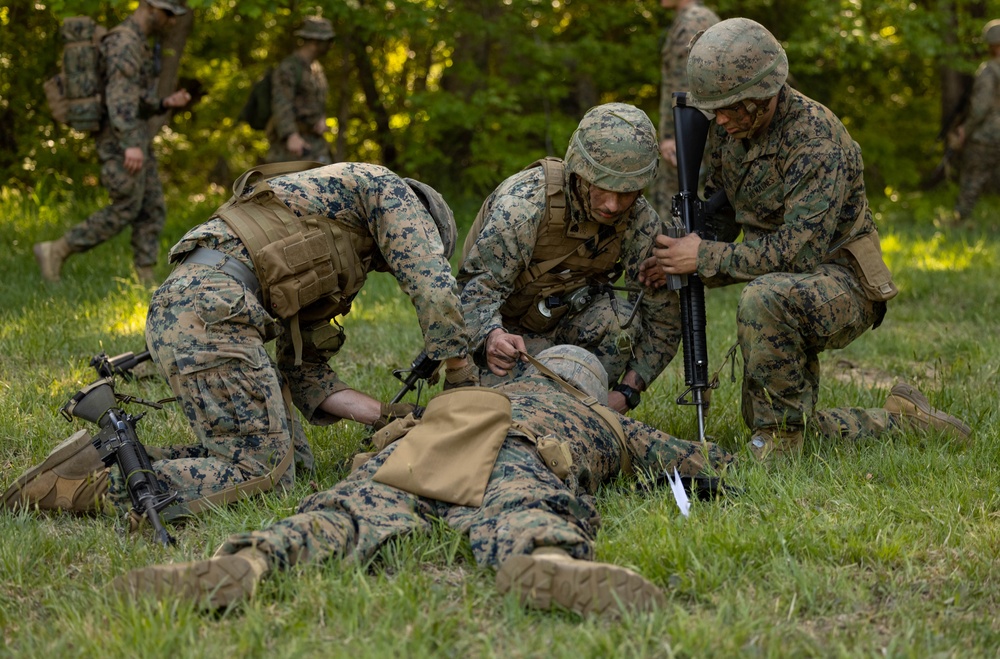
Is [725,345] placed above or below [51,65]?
below

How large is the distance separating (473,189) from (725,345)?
626 centimetres

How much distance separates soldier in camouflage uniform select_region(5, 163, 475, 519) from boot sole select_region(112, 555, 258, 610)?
954 millimetres

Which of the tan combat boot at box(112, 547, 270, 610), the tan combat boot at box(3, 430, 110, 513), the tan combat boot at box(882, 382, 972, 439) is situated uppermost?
the tan combat boot at box(112, 547, 270, 610)

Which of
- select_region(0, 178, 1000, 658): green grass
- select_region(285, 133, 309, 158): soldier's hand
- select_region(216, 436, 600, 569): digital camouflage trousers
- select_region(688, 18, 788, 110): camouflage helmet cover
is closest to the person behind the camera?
select_region(0, 178, 1000, 658): green grass

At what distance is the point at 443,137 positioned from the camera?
42.1 feet

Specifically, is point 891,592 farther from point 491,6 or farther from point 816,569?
point 491,6

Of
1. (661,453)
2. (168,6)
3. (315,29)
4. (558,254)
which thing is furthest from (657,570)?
(315,29)

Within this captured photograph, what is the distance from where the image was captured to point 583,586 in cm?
288

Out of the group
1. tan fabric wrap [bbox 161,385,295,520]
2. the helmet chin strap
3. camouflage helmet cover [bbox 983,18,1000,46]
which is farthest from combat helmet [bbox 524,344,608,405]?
camouflage helmet cover [bbox 983,18,1000,46]

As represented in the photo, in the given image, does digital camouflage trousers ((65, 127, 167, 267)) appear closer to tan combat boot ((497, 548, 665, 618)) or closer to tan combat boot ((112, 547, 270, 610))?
tan combat boot ((112, 547, 270, 610))

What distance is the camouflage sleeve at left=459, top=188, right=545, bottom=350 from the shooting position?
4832 mm

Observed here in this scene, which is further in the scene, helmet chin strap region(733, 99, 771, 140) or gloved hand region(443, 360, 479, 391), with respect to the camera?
helmet chin strap region(733, 99, 771, 140)

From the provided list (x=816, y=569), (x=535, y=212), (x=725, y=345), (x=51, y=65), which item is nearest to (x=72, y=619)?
(x=816, y=569)

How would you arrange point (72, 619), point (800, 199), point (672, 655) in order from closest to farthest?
point (672, 655) → point (72, 619) → point (800, 199)
